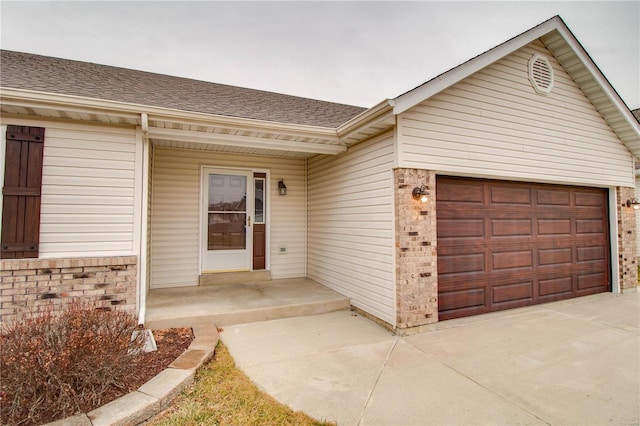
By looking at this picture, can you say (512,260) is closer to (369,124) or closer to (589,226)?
(589,226)

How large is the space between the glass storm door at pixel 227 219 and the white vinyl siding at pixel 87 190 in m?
2.02

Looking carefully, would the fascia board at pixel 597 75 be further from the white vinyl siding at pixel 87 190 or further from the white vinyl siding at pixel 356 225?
the white vinyl siding at pixel 87 190

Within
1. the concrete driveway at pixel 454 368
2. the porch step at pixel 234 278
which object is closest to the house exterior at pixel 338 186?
the porch step at pixel 234 278

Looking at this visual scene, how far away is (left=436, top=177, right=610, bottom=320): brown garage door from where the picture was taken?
488 cm

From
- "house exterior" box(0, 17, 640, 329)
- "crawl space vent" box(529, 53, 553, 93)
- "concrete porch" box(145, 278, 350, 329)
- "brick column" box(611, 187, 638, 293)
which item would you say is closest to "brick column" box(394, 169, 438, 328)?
"house exterior" box(0, 17, 640, 329)

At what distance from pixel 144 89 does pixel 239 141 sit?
79.2 inches

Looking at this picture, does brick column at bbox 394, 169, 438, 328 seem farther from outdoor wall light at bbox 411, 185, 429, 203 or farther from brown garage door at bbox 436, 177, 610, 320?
brown garage door at bbox 436, 177, 610, 320

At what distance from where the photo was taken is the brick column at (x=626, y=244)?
Answer: 6.59 m

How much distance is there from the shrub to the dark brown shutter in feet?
→ 5.63

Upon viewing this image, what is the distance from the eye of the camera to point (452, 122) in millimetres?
4781

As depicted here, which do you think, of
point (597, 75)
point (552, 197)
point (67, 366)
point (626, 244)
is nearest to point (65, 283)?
point (67, 366)

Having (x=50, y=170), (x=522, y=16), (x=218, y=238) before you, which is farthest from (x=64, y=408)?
(x=522, y=16)

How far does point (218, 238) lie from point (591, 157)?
777cm

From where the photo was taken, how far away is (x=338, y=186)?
19.3ft
